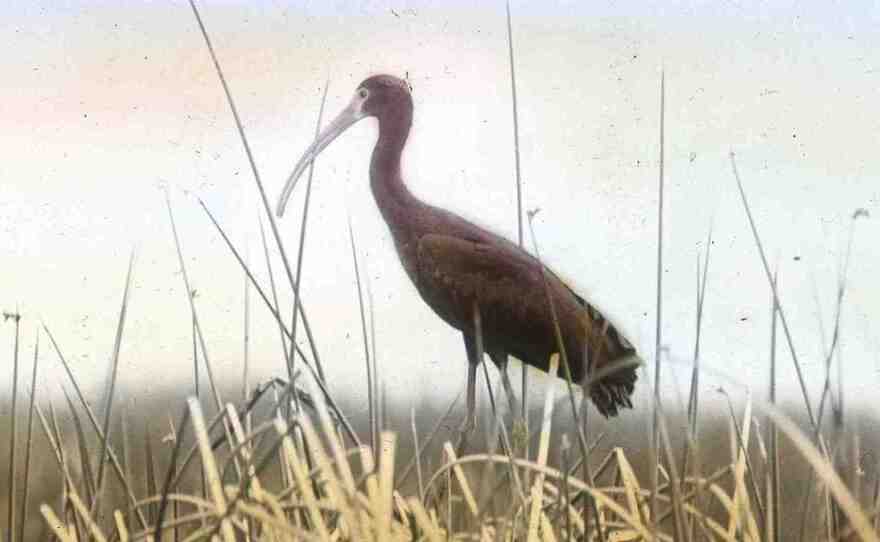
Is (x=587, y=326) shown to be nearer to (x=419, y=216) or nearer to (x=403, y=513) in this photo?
(x=419, y=216)

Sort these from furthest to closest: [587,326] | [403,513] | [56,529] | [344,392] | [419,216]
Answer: [419,216] → [587,326] → [344,392] → [403,513] → [56,529]

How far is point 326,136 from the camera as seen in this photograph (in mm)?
2980

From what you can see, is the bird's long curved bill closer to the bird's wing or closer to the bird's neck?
the bird's neck

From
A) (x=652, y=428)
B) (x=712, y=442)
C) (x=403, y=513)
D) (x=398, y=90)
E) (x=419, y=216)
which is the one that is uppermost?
(x=398, y=90)

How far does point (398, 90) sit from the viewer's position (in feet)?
10.1

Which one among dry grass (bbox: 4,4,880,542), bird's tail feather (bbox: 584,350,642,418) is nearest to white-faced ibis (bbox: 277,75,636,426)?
bird's tail feather (bbox: 584,350,642,418)

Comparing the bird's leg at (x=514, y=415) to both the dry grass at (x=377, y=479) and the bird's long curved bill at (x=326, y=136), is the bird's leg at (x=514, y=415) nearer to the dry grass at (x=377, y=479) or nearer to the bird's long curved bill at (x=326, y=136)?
the dry grass at (x=377, y=479)

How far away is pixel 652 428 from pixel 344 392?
81 centimetres

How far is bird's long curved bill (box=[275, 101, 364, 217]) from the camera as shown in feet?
9.16

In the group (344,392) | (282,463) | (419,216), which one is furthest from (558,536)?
(419,216)

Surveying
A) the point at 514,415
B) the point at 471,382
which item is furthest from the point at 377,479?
the point at 471,382

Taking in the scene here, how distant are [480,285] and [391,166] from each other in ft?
1.17

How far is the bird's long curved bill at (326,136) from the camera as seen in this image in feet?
9.16

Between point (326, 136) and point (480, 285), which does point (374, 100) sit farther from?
point (480, 285)
